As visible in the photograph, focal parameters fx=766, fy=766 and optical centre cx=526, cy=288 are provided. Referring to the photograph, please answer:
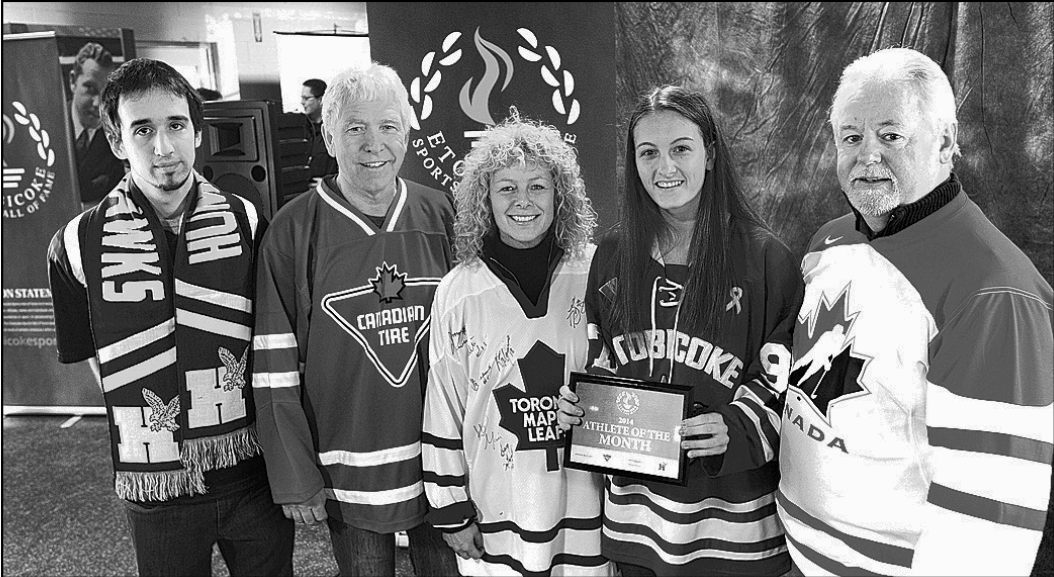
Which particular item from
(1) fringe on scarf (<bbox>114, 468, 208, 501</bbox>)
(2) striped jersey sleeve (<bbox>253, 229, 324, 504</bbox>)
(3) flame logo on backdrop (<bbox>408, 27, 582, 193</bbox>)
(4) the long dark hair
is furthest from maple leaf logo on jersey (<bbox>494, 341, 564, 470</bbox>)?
(3) flame logo on backdrop (<bbox>408, 27, 582, 193</bbox>)

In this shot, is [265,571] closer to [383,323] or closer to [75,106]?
[383,323]

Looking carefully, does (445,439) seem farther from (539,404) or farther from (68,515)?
(68,515)

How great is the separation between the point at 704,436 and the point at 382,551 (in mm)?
1072

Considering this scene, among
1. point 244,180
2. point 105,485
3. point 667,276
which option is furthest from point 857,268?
point 105,485

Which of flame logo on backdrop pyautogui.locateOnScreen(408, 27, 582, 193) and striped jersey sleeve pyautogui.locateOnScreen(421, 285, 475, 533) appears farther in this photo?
flame logo on backdrop pyautogui.locateOnScreen(408, 27, 582, 193)

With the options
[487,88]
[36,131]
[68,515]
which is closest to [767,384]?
[487,88]

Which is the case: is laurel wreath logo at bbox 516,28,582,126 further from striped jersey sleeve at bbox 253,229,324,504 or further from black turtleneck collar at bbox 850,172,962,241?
black turtleneck collar at bbox 850,172,962,241

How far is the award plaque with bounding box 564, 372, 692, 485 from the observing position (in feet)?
5.87

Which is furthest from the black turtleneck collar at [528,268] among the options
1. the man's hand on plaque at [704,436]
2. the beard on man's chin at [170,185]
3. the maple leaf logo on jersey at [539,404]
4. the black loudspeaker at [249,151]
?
the black loudspeaker at [249,151]

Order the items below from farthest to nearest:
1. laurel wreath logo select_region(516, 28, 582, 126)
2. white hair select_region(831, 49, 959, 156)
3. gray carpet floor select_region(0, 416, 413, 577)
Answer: gray carpet floor select_region(0, 416, 413, 577) < laurel wreath logo select_region(516, 28, 582, 126) < white hair select_region(831, 49, 959, 156)

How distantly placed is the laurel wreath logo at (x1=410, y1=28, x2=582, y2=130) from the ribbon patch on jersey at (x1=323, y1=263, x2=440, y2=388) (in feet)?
3.79

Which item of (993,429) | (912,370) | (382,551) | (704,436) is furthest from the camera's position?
(382,551)

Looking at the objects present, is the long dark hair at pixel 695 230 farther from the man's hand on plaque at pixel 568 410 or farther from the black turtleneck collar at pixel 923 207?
the black turtleneck collar at pixel 923 207

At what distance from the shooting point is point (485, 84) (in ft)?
10.0
